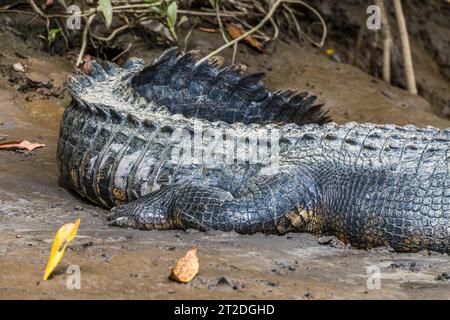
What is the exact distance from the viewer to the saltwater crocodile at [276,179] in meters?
4.41

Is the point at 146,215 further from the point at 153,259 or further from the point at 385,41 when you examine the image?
the point at 385,41

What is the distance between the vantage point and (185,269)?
339 cm

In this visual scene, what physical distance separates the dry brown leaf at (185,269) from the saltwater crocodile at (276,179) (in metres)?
1.01

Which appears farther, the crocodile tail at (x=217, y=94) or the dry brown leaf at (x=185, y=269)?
the crocodile tail at (x=217, y=94)

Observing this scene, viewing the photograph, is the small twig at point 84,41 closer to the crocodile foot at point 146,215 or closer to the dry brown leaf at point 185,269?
the crocodile foot at point 146,215

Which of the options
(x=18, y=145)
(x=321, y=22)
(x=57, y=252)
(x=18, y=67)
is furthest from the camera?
(x=321, y=22)

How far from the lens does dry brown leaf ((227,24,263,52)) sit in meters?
8.08

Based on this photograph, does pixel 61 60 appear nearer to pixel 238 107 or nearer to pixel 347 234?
pixel 238 107

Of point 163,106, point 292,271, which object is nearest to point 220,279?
point 292,271

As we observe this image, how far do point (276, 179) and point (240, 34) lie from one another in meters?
3.80

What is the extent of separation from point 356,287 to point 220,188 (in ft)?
4.74

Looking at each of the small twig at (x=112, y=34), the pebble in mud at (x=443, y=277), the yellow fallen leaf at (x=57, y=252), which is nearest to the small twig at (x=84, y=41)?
the small twig at (x=112, y=34)

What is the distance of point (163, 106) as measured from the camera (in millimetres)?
5598

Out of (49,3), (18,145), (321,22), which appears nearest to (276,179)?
(18,145)
